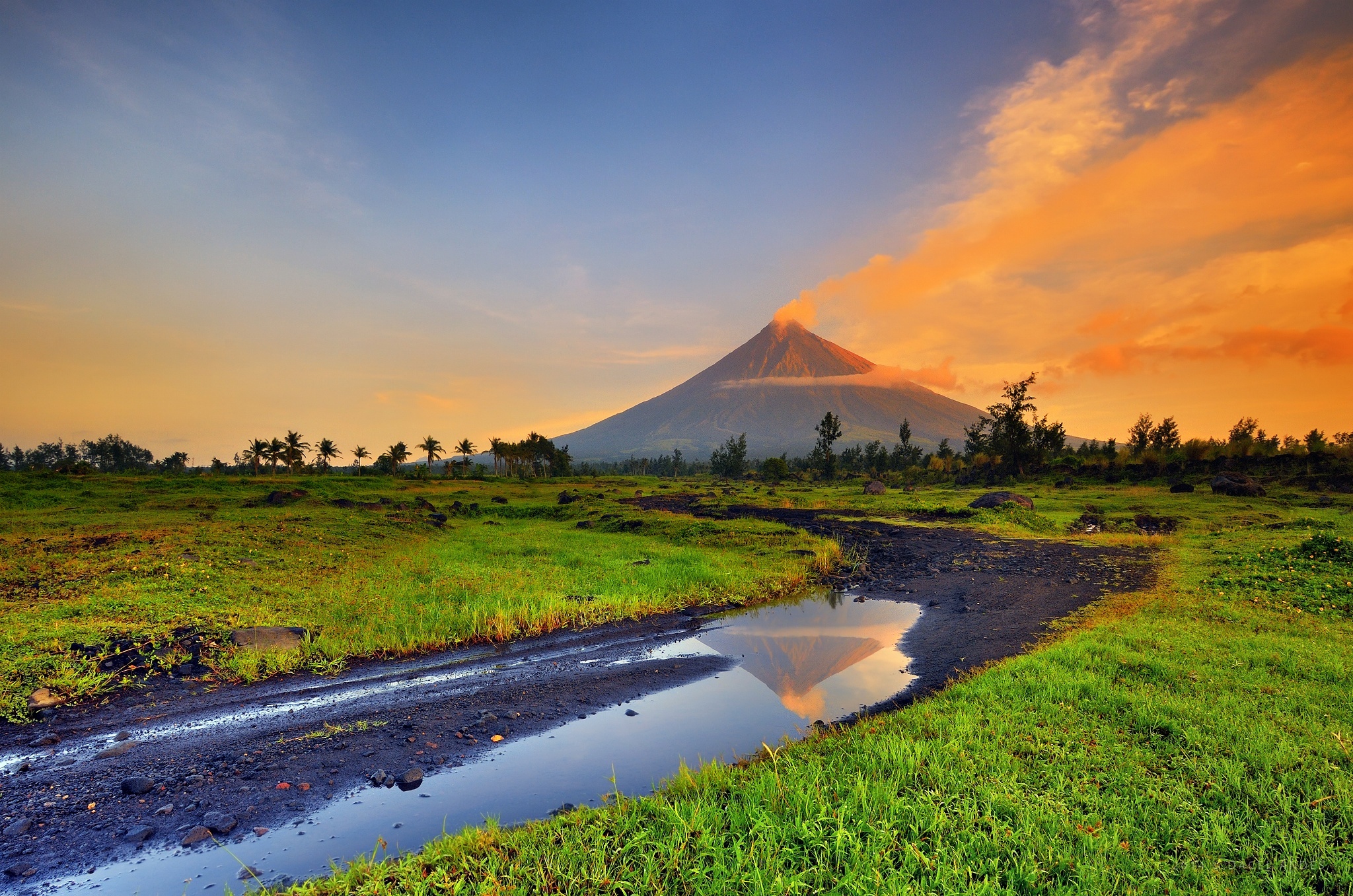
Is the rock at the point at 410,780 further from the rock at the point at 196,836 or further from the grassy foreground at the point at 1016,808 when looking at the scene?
the rock at the point at 196,836

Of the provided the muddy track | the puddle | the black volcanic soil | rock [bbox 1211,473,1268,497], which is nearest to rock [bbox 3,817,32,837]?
the black volcanic soil

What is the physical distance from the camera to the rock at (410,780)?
670 centimetres

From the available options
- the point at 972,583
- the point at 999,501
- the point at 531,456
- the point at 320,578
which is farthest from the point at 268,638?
the point at 531,456

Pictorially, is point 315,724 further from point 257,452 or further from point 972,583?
point 257,452

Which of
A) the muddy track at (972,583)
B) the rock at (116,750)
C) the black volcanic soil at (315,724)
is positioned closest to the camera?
the black volcanic soil at (315,724)

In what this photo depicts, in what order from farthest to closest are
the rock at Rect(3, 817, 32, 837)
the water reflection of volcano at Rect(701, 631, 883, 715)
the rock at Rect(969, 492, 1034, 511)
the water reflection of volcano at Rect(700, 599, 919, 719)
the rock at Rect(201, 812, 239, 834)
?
the rock at Rect(969, 492, 1034, 511), the water reflection of volcano at Rect(701, 631, 883, 715), the water reflection of volcano at Rect(700, 599, 919, 719), the rock at Rect(201, 812, 239, 834), the rock at Rect(3, 817, 32, 837)

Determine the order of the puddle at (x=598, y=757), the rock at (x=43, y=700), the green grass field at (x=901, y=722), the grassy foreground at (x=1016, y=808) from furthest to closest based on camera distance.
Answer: the rock at (x=43, y=700), the puddle at (x=598, y=757), the green grass field at (x=901, y=722), the grassy foreground at (x=1016, y=808)

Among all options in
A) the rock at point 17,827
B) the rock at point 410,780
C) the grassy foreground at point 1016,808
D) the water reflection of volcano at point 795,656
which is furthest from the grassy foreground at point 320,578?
the grassy foreground at point 1016,808

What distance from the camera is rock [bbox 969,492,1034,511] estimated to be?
1417 inches

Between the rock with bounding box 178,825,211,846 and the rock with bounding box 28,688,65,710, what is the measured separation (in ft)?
17.4

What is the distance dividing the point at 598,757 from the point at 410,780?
7.85 ft

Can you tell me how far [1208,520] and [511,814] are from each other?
37398 millimetres

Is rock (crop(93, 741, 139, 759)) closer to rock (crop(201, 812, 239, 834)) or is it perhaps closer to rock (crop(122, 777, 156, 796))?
rock (crop(122, 777, 156, 796))

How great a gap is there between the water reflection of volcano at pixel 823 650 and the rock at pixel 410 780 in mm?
5782
